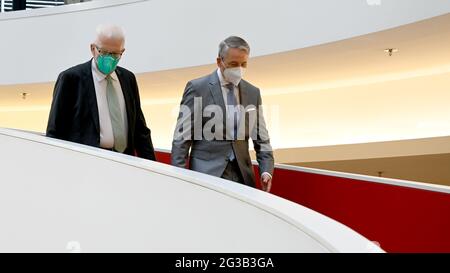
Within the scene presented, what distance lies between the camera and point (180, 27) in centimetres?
1405

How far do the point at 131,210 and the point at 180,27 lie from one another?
1032cm

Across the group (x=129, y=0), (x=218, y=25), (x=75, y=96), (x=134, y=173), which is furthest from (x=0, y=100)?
(x=134, y=173)

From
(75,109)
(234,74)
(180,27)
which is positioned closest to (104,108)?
(75,109)

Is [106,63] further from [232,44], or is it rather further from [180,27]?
[180,27]

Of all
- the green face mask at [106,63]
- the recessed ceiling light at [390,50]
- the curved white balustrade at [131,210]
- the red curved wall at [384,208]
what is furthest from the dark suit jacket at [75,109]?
the recessed ceiling light at [390,50]

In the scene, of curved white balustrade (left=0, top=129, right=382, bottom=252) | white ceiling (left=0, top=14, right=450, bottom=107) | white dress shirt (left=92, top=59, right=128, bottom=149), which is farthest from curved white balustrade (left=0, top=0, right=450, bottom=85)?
curved white balustrade (left=0, top=129, right=382, bottom=252)

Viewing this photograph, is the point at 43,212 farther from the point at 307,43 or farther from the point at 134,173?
the point at 307,43

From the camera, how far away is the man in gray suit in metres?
5.64

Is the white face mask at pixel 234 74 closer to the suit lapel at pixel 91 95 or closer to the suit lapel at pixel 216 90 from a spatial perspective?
the suit lapel at pixel 216 90

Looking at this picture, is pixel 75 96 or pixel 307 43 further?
pixel 307 43

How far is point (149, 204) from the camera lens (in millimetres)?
3955
